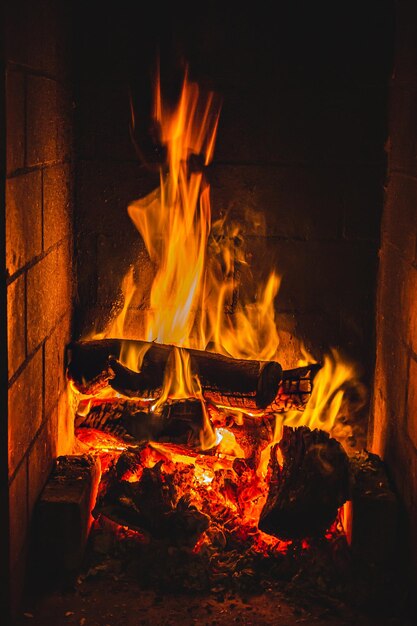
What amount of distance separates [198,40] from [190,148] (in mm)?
460

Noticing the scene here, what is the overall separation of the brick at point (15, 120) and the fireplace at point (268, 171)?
49cm

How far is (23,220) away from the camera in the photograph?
2.69 meters

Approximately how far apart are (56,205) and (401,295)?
1423mm

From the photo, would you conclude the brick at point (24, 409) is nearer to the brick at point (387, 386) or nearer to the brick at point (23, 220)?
the brick at point (23, 220)

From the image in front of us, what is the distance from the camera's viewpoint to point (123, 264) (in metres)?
3.68

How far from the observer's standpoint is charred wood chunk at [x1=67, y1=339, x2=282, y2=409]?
3.32 meters

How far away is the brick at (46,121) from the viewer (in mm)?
2777

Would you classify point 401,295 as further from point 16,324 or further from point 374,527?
point 16,324

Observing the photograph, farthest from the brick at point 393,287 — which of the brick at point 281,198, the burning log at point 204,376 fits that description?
the burning log at point 204,376

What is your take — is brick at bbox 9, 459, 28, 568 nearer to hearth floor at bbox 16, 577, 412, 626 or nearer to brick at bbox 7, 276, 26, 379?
hearth floor at bbox 16, 577, 412, 626

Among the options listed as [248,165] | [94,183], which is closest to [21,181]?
[94,183]

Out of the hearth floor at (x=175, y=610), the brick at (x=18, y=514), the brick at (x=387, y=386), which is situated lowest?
the hearth floor at (x=175, y=610)

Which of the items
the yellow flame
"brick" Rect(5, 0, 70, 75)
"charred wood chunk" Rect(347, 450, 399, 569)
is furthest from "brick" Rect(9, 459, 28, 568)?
"brick" Rect(5, 0, 70, 75)

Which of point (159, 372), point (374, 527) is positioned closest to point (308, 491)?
point (374, 527)
